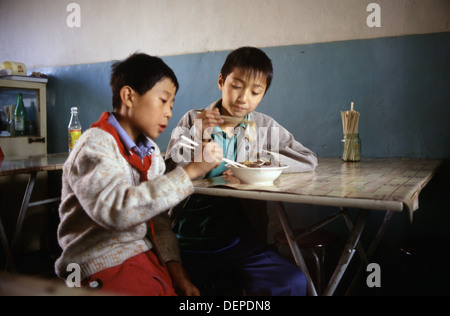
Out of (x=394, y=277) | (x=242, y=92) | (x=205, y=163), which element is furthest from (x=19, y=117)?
(x=394, y=277)

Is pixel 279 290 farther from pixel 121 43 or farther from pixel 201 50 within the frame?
pixel 121 43

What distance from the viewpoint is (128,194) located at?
104cm

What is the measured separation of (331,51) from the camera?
106 inches

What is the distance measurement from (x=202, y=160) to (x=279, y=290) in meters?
0.61

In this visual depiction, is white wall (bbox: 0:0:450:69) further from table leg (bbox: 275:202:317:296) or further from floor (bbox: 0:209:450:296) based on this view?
table leg (bbox: 275:202:317:296)

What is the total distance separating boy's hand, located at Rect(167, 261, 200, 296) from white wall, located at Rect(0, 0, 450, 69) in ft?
6.99

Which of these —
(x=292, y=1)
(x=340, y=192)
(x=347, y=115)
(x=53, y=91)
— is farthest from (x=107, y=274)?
(x=53, y=91)

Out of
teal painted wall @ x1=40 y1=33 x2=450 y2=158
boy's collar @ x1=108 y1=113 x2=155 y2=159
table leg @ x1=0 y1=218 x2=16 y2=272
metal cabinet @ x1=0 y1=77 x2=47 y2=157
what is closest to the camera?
boy's collar @ x1=108 y1=113 x2=155 y2=159

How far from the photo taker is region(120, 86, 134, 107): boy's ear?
1358 millimetres

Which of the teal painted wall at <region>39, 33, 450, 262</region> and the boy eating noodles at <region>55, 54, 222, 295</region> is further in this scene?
the teal painted wall at <region>39, 33, 450, 262</region>

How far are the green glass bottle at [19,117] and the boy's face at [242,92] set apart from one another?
284cm

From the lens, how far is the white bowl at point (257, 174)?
57.3 inches

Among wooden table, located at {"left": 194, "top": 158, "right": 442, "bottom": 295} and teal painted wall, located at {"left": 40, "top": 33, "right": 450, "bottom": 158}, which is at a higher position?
teal painted wall, located at {"left": 40, "top": 33, "right": 450, "bottom": 158}

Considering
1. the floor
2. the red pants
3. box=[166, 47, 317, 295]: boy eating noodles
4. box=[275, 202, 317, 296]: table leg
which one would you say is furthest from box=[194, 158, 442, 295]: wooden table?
the floor
